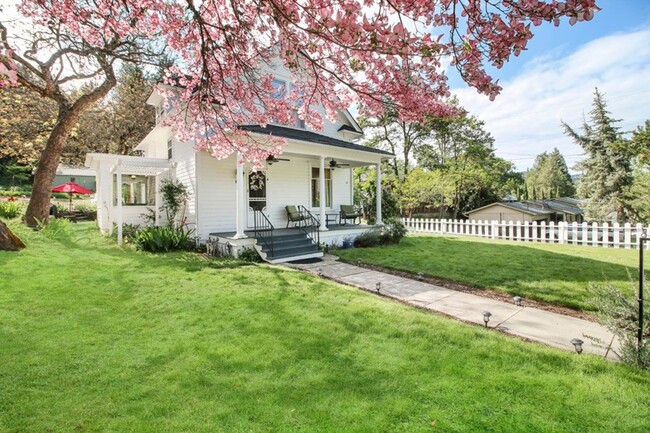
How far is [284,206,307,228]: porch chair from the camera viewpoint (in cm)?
1212

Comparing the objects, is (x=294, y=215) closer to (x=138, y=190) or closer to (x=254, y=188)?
(x=254, y=188)

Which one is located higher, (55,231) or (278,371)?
(55,231)

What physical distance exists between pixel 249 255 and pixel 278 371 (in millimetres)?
6192

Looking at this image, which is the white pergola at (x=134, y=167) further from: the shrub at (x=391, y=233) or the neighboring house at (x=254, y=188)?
the shrub at (x=391, y=233)

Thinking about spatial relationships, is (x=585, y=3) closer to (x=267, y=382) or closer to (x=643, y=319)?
(x=643, y=319)

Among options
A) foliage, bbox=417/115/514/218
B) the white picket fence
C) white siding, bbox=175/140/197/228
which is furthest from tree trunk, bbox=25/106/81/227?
foliage, bbox=417/115/514/218

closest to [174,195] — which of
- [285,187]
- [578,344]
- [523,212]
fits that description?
[285,187]

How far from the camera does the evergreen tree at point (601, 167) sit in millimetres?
20281

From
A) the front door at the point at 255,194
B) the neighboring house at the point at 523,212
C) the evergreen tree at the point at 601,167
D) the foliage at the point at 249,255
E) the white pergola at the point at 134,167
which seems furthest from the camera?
the neighboring house at the point at 523,212

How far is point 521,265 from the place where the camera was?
8.41m

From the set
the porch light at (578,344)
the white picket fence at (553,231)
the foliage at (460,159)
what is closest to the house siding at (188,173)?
the porch light at (578,344)

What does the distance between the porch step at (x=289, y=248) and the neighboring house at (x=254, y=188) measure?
30 millimetres

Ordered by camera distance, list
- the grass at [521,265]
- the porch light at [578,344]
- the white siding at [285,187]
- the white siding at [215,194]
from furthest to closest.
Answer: the white siding at [285,187]
the white siding at [215,194]
the grass at [521,265]
the porch light at [578,344]

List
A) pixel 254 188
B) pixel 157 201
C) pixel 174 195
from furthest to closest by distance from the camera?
pixel 157 201, pixel 254 188, pixel 174 195
